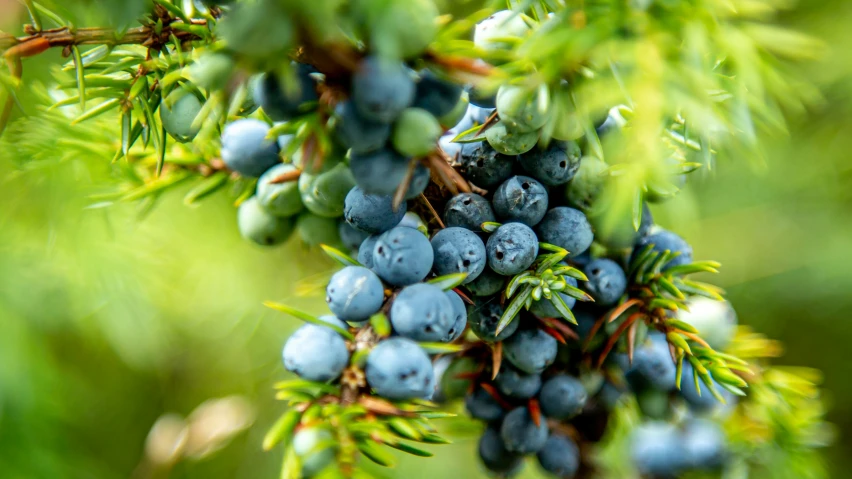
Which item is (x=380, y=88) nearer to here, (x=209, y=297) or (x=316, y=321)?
(x=316, y=321)

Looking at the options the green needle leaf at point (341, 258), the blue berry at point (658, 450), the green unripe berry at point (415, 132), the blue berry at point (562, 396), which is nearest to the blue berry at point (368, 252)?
the green needle leaf at point (341, 258)

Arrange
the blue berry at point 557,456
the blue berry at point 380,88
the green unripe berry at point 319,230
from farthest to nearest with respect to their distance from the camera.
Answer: the blue berry at point 557,456 < the green unripe berry at point 319,230 < the blue berry at point 380,88

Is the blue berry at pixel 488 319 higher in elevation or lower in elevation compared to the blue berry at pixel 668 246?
lower

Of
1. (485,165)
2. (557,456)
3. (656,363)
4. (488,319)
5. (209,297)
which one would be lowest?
(209,297)

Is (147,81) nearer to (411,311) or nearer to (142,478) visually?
(411,311)

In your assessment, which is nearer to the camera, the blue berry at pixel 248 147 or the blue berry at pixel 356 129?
the blue berry at pixel 356 129

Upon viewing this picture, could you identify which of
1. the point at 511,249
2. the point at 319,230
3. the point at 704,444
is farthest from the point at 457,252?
the point at 704,444

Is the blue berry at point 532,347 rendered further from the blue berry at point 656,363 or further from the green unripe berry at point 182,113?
the green unripe berry at point 182,113

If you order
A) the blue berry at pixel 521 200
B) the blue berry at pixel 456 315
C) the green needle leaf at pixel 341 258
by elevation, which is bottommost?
the blue berry at pixel 456 315
